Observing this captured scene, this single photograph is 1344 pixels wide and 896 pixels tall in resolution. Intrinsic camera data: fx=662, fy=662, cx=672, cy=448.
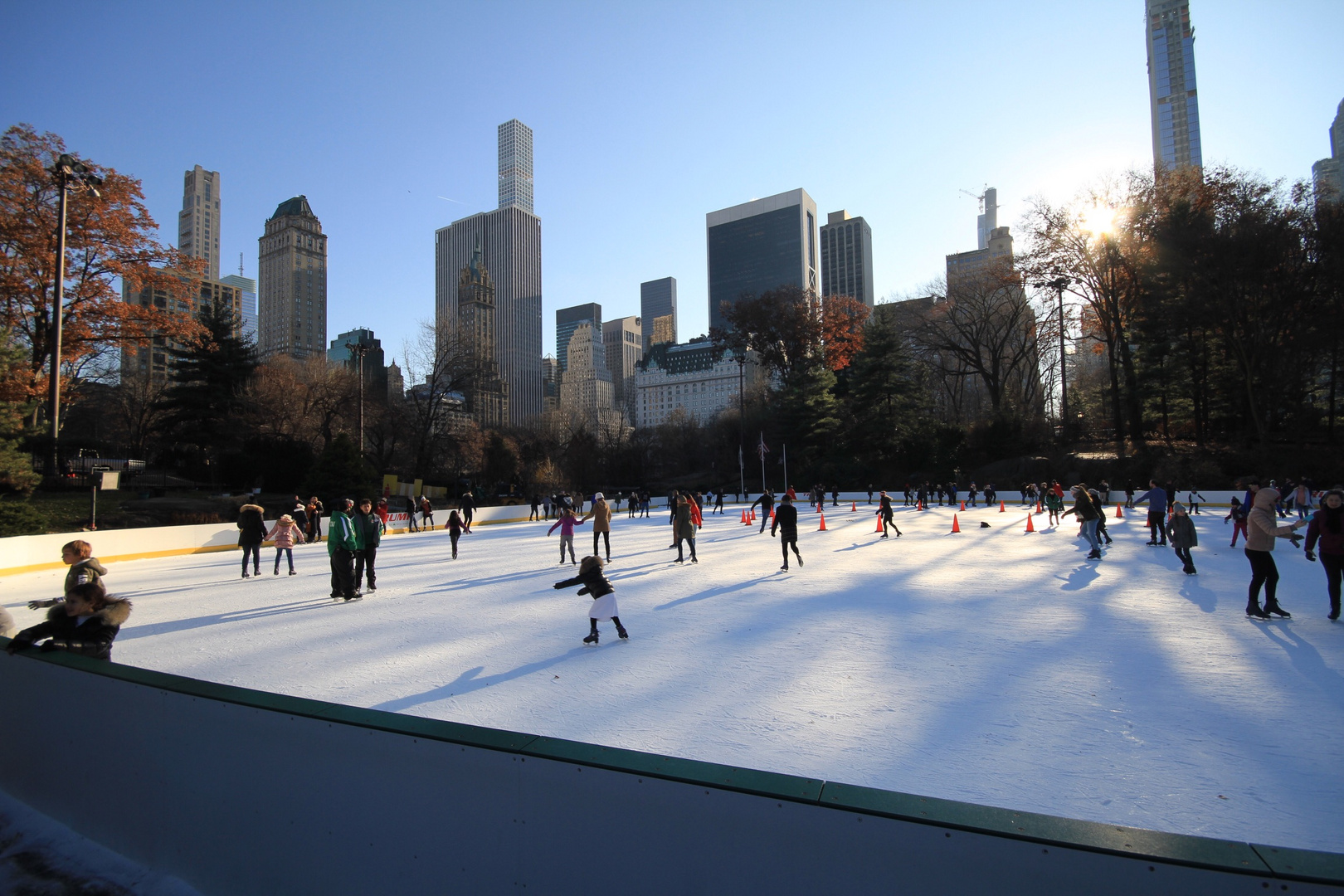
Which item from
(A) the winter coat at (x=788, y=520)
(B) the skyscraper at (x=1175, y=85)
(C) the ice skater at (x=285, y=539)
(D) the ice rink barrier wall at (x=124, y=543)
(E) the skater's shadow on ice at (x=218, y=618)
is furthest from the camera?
(B) the skyscraper at (x=1175, y=85)

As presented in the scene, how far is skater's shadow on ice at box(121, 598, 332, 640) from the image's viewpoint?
762cm

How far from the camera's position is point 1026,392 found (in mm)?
45500

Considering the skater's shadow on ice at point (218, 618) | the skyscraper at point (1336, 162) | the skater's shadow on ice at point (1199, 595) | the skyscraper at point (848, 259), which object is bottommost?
the skater's shadow on ice at point (1199, 595)

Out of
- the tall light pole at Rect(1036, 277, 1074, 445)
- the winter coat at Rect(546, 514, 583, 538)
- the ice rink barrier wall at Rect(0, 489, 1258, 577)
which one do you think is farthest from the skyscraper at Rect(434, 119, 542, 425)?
the winter coat at Rect(546, 514, 583, 538)

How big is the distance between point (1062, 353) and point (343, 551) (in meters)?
46.6

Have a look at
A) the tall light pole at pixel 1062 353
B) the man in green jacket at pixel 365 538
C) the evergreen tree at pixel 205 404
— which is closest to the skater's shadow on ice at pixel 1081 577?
the man in green jacket at pixel 365 538

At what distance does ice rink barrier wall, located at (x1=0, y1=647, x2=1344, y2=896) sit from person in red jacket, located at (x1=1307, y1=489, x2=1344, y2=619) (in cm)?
763

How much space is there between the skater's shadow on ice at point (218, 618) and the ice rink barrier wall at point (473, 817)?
4706 millimetres

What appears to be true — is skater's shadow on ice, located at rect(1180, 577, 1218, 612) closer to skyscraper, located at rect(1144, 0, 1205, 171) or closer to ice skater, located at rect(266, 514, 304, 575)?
ice skater, located at rect(266, 514, 304, 575)

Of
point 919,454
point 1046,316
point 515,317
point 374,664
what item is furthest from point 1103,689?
point 515,317

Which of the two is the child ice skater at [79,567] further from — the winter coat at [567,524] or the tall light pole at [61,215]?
the tall light pole at [61,215]

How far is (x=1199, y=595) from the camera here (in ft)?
28.9

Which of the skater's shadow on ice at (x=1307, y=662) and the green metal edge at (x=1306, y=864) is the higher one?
the green metal edge at (x=1306, y=864)

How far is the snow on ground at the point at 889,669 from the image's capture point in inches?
148
